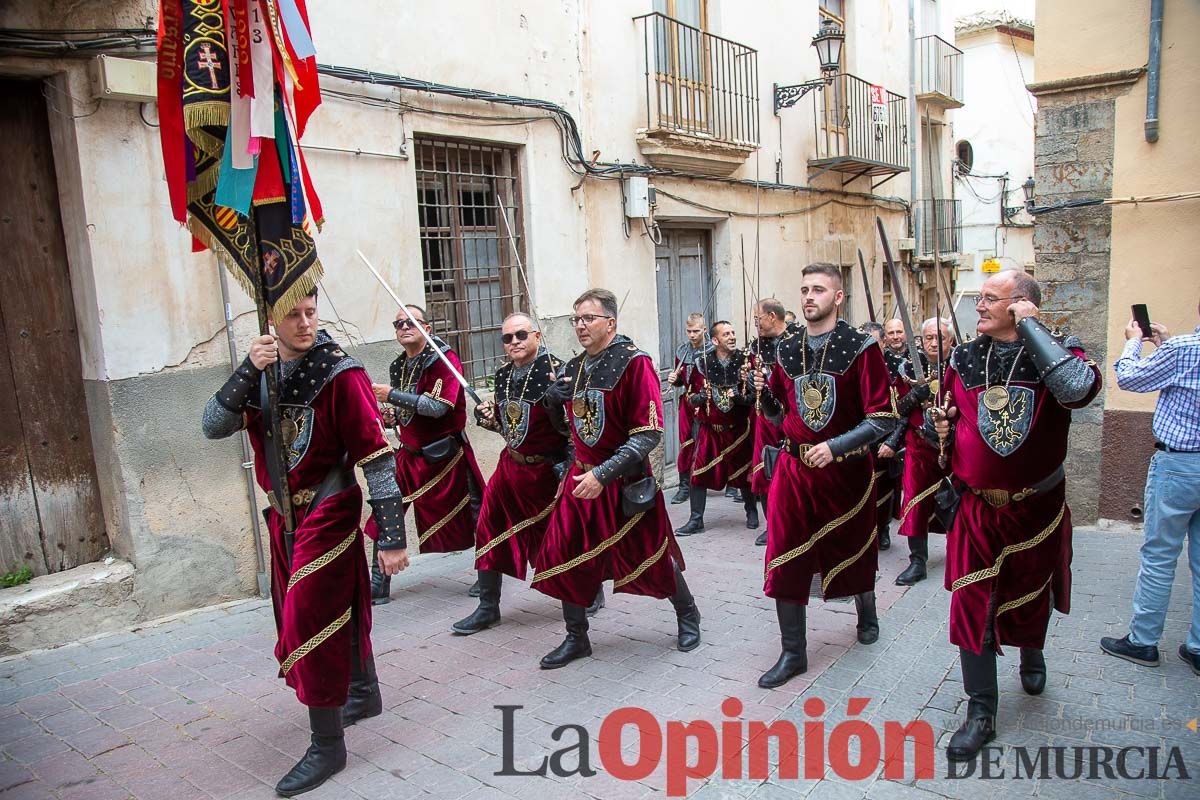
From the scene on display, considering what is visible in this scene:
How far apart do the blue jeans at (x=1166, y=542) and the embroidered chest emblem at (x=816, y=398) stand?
1711 mm

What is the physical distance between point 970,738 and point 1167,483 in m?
1.84

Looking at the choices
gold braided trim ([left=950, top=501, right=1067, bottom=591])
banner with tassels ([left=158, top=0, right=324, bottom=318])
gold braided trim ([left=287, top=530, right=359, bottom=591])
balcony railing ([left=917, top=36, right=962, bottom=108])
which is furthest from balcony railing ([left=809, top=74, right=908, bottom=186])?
gold braided trim ([left=287, top=530, right=359, bottom=591])

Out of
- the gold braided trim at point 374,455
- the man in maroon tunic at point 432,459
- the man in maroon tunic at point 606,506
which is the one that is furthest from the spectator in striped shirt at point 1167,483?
the man in maroon tunic at point 432,459

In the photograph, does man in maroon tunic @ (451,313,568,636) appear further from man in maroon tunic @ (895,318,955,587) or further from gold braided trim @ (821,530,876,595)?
man in maroon tunic @ (895,318,955,587)

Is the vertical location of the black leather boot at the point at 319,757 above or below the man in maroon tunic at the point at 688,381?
below

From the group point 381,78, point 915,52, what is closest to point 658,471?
point 381,78

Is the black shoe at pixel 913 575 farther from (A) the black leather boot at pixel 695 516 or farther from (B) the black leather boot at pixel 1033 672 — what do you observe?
(A) the black leather boot at pixel 695 516

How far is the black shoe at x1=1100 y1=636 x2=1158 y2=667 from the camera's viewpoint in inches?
177

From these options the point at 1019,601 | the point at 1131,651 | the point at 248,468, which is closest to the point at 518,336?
the point at 248,468

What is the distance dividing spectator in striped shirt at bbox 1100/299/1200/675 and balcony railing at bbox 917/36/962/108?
13.2 meters

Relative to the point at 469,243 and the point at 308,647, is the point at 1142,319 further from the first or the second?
the point at 469,243

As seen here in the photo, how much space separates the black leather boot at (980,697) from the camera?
12.2ft

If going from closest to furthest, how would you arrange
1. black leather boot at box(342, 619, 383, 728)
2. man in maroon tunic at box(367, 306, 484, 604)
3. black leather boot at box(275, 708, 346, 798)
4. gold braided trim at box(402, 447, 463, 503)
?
black leather boot at box(275, 708, 346, 798) → black leather boot at box(342, 619, 383, 728) → man in maroon tunic at box(367, 306, 484, 604) → gold braided trim at box(402, 447, 463, 503)

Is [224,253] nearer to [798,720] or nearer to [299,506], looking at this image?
[299,506]
